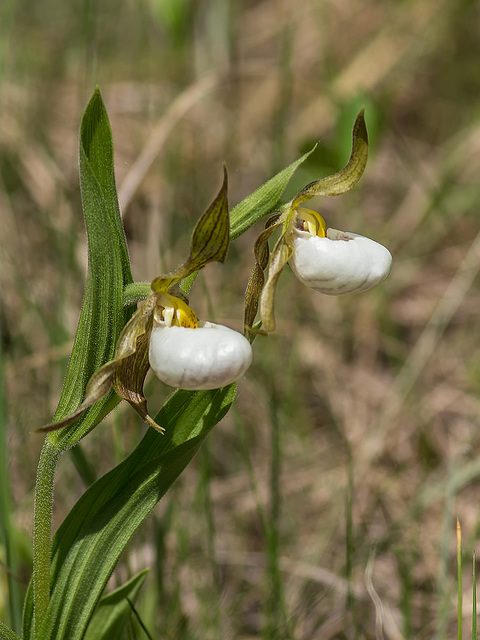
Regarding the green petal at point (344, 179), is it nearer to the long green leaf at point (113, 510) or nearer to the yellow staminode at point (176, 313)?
the yellow staminode at point (176, 313)

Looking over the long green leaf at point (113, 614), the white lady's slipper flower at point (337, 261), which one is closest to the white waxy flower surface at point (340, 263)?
the white lady's slipper flower at point (337, 261)

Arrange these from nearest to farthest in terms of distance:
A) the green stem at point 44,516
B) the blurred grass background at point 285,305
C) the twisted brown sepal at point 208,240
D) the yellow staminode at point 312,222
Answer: the twisted brown sepal at point 208,240 → the green stem at point 44,516 → the yellow staminode at point 312,222 → the blurred grass background at point 285,305

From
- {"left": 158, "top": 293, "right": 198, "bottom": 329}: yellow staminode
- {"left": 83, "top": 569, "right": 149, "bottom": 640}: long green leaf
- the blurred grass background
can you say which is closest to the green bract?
{"left": 158, "top": 293, "right": 198, "bottom": 329}: yellow staminode

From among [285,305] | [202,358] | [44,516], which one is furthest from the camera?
[285,305]

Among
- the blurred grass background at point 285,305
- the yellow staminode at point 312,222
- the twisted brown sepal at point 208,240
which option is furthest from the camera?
the blurred grass background at point 285,305

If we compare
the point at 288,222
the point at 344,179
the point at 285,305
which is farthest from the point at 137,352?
the point at 285,305

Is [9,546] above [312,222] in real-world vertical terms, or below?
below

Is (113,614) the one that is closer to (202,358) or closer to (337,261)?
(202,358)
